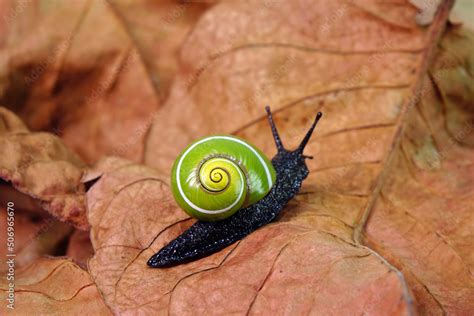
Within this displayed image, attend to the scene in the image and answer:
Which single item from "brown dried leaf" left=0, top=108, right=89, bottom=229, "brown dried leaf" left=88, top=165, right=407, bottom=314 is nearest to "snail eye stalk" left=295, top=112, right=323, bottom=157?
"brown dried leaf" left=88, top=165, right=407, bottom=314

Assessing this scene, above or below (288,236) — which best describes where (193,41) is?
above

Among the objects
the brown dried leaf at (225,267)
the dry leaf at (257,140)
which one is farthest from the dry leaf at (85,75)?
the brown dried leaf at (225,267)

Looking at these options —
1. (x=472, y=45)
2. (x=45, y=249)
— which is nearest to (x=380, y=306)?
(x=45, y=249)

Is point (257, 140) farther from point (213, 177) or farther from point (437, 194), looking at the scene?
point (437, 194)

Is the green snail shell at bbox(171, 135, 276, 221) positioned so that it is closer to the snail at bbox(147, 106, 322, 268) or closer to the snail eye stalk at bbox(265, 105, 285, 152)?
the snail at bbox(147, 106, 322, 268)

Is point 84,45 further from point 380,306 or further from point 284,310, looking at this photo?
point 380,306

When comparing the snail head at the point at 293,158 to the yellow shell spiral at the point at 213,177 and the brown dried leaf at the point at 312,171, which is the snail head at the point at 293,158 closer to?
the brown dried leaf at the point at 312,171
